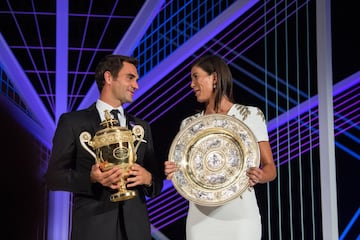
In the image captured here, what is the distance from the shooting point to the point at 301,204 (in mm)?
3229

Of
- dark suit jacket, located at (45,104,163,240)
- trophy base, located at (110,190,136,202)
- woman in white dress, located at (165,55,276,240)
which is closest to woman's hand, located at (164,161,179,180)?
woman in white dress, located at (165,55,276,240)

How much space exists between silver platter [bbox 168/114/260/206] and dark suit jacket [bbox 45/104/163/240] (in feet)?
0.74

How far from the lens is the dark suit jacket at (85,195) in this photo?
2.04 metres

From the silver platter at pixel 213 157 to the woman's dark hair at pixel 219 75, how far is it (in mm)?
122

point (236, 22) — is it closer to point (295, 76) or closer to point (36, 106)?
point (295, 76)

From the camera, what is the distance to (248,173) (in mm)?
2086

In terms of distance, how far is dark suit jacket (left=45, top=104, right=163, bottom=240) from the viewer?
2.04 metres

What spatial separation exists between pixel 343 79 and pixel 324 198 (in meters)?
0.78

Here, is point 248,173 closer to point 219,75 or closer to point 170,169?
point 170,169

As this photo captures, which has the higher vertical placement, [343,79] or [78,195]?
[343,79]

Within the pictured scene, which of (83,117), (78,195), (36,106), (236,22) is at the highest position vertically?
(236,22)

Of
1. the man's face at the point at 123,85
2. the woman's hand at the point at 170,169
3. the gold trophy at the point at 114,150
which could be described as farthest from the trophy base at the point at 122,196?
the man's face at the point at 123,85

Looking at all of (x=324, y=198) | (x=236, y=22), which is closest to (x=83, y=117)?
(x=236, y=22)

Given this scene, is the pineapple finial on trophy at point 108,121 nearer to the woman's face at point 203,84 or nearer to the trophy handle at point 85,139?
the trophy handle at point 85,139
